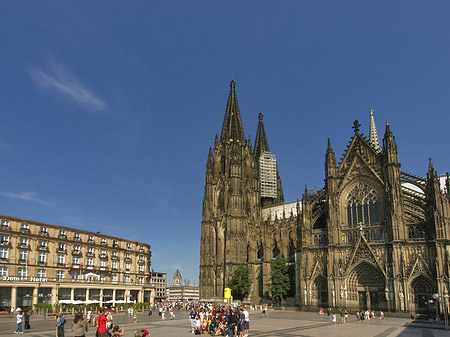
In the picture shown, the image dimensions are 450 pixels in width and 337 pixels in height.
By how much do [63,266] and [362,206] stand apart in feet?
158

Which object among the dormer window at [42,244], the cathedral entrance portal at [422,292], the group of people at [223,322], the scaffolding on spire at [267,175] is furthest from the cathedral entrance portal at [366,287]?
the scaffolding on spire at [267,175]

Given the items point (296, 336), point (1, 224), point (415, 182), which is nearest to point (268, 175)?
point (415, 182)

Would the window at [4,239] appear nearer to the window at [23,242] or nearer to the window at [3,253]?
the window at [3,253]

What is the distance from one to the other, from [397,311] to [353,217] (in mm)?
14694

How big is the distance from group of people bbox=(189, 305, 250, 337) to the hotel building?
31.6m

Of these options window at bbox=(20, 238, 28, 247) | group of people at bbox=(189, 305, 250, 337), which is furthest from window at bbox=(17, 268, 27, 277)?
group of people at bbox=(189, 305, 250, 337)

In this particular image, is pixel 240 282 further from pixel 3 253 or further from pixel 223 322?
pixel 223 322

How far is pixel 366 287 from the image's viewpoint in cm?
5938

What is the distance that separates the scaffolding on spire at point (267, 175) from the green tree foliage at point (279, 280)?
1538 inches

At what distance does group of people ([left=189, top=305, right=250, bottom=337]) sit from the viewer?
23.8 meters

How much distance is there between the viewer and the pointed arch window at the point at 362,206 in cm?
6200

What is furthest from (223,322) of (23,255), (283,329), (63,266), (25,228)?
(63,266)

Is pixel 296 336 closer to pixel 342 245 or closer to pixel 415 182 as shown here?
pixel 342 245

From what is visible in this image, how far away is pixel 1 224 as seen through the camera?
60.8 m
